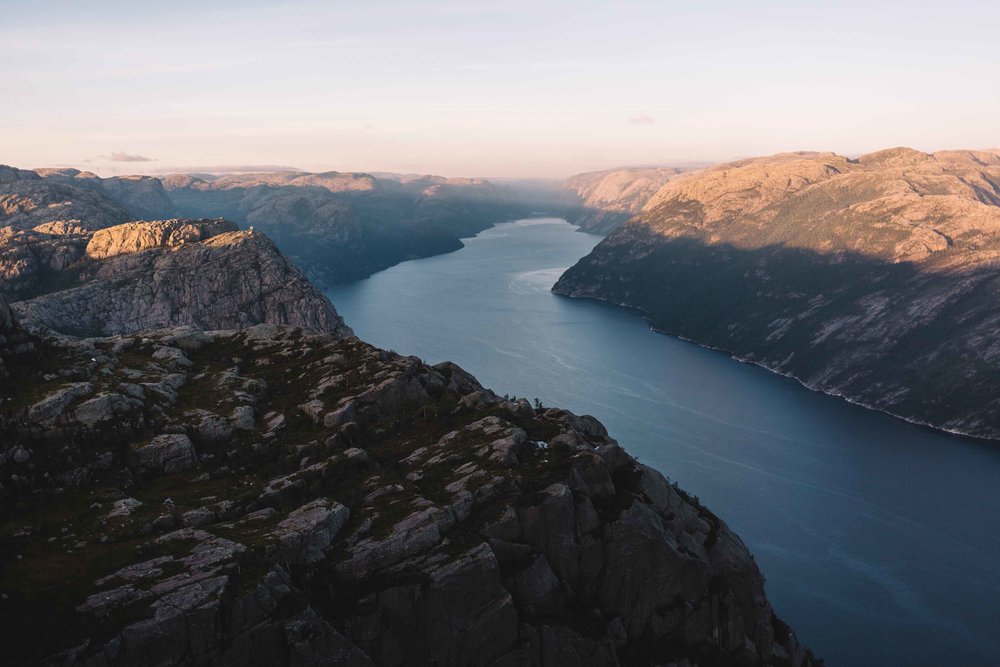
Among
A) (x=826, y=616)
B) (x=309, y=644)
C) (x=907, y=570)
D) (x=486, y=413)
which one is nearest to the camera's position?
(x=309, y=644)

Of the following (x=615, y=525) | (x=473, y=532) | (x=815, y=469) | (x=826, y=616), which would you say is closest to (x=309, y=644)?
(x=473, y=532)

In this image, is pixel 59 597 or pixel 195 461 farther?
pixel 195 461

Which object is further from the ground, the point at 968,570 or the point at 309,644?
the point at 309,644

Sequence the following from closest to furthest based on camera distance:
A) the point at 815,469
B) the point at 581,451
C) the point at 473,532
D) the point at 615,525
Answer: the point at 473,532
the point at 615,525
the point at 581,451
the point at 815,469

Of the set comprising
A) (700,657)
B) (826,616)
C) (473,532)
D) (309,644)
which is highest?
(473,532)

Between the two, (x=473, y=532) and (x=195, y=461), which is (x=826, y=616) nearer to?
(x=473, y=532)

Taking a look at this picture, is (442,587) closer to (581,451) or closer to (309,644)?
(309,644)
